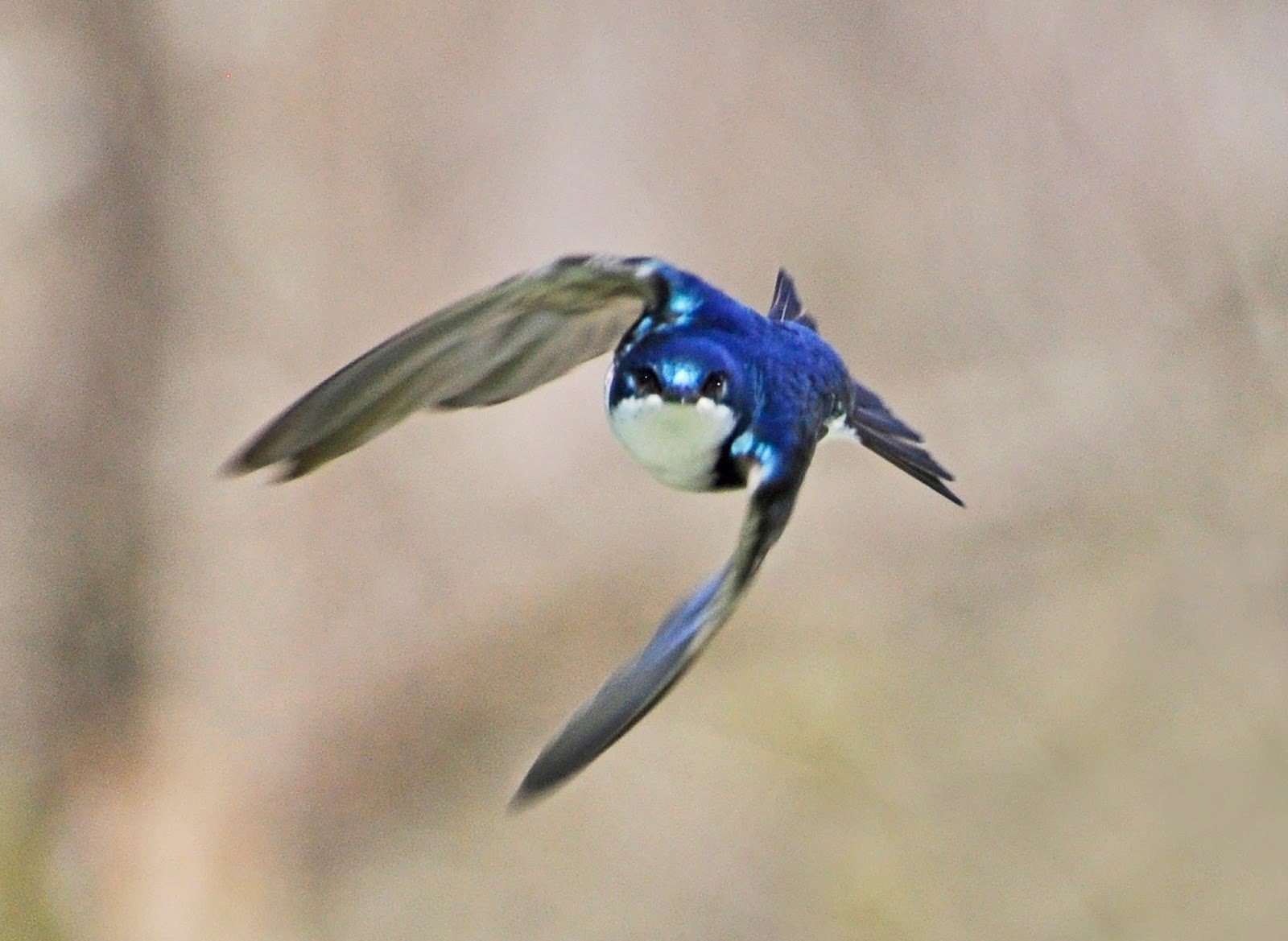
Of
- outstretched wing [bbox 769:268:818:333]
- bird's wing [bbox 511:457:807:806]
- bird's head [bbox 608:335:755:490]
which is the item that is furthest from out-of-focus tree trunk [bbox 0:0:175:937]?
bird's wing [bbox 511:457:807:806]

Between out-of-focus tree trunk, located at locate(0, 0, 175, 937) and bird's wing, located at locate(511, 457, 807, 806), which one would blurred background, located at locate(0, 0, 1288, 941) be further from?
bird's wing, located at locate(511, 457, 807, 806)

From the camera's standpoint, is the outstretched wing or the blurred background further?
the blurred background

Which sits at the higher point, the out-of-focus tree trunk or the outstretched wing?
the outstretched wing

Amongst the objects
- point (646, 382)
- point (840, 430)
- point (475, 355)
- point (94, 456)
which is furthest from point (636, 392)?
point (94, 456)

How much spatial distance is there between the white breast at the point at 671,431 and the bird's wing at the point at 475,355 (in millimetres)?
74

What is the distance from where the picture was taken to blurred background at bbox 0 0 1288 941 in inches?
78.4

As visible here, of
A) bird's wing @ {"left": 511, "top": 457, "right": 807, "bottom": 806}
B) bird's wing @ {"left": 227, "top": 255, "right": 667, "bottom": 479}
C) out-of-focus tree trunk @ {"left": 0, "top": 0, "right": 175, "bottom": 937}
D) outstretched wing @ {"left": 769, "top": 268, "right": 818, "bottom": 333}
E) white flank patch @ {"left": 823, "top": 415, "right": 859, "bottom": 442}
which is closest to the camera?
bird's wing @ {"left": 511, "top": 457, "right": 807, "bottom": 806}

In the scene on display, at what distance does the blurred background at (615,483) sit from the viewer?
78.4 inches

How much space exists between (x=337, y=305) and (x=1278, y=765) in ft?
4.50

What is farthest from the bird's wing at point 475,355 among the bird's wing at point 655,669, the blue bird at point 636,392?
the bird's wing at point 655,669

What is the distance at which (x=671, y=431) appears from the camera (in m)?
0.80

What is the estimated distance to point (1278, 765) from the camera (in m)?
1.75

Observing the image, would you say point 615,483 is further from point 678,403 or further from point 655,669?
point 655,669

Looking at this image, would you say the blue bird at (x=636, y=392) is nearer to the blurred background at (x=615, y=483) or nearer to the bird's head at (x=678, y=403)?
the bird's head at (x=678, y=403)
